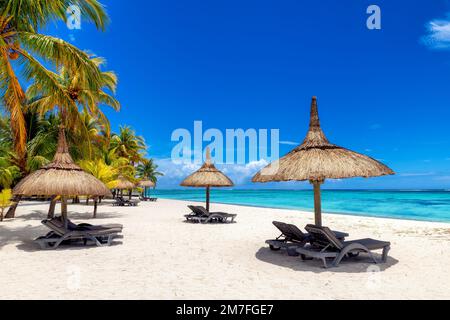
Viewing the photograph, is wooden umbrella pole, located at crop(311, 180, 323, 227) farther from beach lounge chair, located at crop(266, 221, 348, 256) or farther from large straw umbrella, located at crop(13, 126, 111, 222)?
large straw umbrella, located at crop(13, 126, 111, 222)

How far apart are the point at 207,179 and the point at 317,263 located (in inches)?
315

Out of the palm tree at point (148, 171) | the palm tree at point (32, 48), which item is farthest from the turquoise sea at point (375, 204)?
the palm tree at point (32, 48)

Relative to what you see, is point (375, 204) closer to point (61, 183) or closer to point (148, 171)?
point (148, 171)

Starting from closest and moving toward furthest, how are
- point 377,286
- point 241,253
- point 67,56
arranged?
point 377,286 < point 241,253 < point 67,56

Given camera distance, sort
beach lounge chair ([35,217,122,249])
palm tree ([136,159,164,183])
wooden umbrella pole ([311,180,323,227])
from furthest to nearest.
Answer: palm tree ([136,159,164,183]) → beach lounge chair ([35,217,122,249]) → wooden umbrella pole ([311,180,323,227])

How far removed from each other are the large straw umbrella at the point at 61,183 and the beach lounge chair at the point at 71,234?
372 mm

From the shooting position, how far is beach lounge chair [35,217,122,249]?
7.66 meters

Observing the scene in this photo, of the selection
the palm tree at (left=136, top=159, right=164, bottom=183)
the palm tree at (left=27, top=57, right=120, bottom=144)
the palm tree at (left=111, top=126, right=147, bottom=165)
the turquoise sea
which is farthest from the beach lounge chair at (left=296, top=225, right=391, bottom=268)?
the palm tree at (left=136, top=159, right=164, bottom=183)

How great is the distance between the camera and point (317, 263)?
20.6ft

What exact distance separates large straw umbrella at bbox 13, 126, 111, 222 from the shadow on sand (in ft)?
14.7

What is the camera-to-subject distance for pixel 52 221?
26.4 feet
